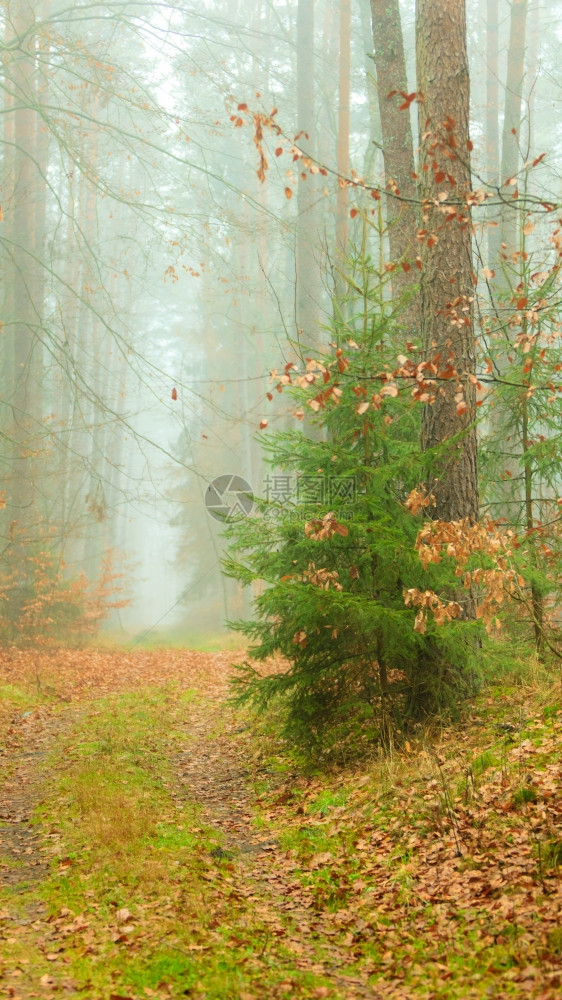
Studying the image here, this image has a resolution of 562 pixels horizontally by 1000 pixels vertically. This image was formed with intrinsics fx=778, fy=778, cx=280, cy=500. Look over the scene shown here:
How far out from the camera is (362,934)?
4660 millimetres

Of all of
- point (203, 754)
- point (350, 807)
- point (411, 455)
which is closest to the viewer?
A: point (350, 807)

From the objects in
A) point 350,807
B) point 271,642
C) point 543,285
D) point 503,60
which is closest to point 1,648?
point 271,642

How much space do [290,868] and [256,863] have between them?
0.96 feet

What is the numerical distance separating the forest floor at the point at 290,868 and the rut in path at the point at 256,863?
2cm

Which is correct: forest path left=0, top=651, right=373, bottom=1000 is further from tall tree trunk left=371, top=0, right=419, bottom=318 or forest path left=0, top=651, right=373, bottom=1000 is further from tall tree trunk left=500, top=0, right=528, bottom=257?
tall tree trunk left=500, top=0, right=528, bottom=257

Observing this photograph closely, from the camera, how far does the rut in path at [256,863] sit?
444 cm

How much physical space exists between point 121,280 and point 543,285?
28.4 meters

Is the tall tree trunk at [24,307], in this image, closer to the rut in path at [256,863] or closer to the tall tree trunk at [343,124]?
the tall tree trunk at [343,124]

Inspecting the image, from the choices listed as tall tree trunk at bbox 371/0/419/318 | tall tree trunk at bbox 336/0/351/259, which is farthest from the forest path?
tall tree trunk at bbox 336/0/351/259

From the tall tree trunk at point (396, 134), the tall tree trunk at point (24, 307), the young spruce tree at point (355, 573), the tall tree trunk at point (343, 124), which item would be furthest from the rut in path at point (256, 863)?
the tall tree trunk at point (343, 124)

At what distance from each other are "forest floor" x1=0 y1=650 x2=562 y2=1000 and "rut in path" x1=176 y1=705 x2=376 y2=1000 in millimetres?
19

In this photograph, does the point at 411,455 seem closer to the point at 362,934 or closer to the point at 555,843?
the point at 555,843

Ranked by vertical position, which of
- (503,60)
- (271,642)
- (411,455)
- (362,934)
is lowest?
(362,934)

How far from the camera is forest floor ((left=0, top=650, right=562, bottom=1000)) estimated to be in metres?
4.09
